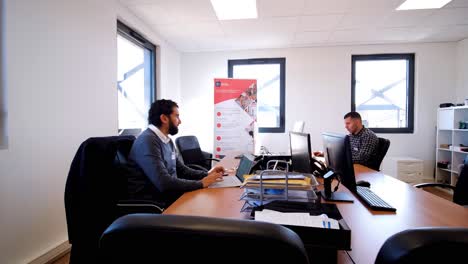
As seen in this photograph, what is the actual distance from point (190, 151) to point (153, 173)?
1915 mm

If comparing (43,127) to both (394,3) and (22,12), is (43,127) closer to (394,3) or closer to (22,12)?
(22,12)

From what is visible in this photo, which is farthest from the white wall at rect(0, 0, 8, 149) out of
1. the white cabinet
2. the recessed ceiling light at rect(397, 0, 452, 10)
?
the white cabinet

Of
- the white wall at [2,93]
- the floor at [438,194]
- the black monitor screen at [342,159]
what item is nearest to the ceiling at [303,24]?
the white wall at [2,93]

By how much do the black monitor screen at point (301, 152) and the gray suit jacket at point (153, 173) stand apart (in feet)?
2.39

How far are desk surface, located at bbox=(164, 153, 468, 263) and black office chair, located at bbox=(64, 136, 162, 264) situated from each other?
333 mm

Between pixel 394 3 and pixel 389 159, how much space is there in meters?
2.57

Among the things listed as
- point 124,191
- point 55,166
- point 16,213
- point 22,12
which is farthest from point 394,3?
point 16,213

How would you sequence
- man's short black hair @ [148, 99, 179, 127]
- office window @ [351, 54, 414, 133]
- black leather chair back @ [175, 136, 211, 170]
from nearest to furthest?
man's short black hair @ [148, 99, 179, 127], black leather chair back @ [175, 136, 211, 170], office window @ [351, 54, 414, 133]

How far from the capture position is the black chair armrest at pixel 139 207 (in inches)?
57.7

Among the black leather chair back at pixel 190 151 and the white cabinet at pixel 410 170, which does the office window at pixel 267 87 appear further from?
the white cabinet at pixel 410 170

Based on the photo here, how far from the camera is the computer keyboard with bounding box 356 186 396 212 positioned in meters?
1.28

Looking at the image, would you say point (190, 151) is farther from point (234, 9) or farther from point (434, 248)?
point (434, 248)

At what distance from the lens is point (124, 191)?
5.34 feet

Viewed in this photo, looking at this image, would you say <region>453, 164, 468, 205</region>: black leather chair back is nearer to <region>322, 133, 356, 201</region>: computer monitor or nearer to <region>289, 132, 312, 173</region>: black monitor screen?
<region>322, 133, 356, 201</region>: computer monitor
